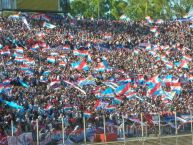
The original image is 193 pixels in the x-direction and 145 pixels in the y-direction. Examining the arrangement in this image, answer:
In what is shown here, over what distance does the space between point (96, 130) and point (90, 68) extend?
655 inches

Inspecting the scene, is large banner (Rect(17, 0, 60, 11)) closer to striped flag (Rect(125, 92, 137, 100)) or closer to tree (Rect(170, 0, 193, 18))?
striped flag (Rect(125, 92, 137, 100))

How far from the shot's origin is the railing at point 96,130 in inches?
982

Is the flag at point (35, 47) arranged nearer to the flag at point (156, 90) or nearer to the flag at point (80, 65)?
the flag at point (80, 65)

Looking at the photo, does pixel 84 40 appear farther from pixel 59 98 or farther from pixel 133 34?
pixel 59 98

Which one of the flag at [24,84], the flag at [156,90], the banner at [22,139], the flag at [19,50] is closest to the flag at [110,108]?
the flag at [156,90]

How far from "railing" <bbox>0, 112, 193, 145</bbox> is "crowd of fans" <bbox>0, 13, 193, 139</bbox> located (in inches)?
40.6

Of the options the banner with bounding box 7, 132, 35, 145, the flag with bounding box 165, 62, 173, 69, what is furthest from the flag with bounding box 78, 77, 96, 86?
the banner with bounding box 7, 132, 35, 145

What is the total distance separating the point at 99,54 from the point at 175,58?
691 centimetres

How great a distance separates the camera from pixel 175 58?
49812mm

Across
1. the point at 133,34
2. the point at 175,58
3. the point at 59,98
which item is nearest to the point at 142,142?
the point at 59,98

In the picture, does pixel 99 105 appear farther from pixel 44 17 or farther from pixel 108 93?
pixel 44 17

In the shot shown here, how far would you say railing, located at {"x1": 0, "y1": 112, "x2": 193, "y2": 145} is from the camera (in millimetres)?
24953

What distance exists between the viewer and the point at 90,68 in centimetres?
4350

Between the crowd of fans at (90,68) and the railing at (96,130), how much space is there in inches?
40.6
